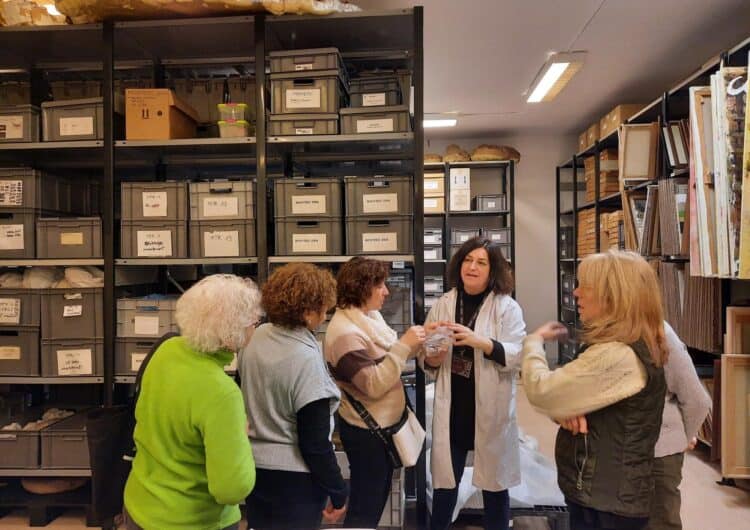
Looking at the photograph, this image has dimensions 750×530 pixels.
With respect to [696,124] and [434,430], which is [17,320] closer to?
[434,430]

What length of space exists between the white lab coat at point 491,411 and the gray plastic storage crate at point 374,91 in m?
1.19

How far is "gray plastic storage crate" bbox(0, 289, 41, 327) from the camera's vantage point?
2564 mm

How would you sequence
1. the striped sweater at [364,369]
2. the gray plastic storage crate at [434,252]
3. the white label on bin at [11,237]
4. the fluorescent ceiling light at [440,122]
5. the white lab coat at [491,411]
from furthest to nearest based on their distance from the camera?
the gray plastic storage crate at [434,252], the fluorescent ceiling light at [440,122], the white label on bin at [11,237], the white lab coat at [491,411], the striped sweater at [364,369]

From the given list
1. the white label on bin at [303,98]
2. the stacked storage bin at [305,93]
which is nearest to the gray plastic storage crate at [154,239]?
the stacked storage bin at [305,93]

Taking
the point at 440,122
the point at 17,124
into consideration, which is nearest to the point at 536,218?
the point at 440,122

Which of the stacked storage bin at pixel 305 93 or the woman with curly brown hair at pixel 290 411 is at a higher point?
the stacked storage bin at pixel 305 93

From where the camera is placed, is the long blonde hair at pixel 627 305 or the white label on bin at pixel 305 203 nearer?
the long blonde hair at pixel 627 305

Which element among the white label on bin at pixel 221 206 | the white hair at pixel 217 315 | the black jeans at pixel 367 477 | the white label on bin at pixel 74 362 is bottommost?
the black jeans at pixel 367 477

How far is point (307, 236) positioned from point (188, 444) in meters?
1.33

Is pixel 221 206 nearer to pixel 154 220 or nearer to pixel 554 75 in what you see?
pixel 154 220

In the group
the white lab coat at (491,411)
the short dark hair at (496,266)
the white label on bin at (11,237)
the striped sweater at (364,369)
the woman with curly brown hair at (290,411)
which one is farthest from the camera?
the white label on bin at (11,237)

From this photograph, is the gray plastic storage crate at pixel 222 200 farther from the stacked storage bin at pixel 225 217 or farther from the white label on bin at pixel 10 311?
the white label on bin at pixel 10 311

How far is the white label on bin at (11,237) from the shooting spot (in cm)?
257

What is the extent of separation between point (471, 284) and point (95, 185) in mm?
2385
